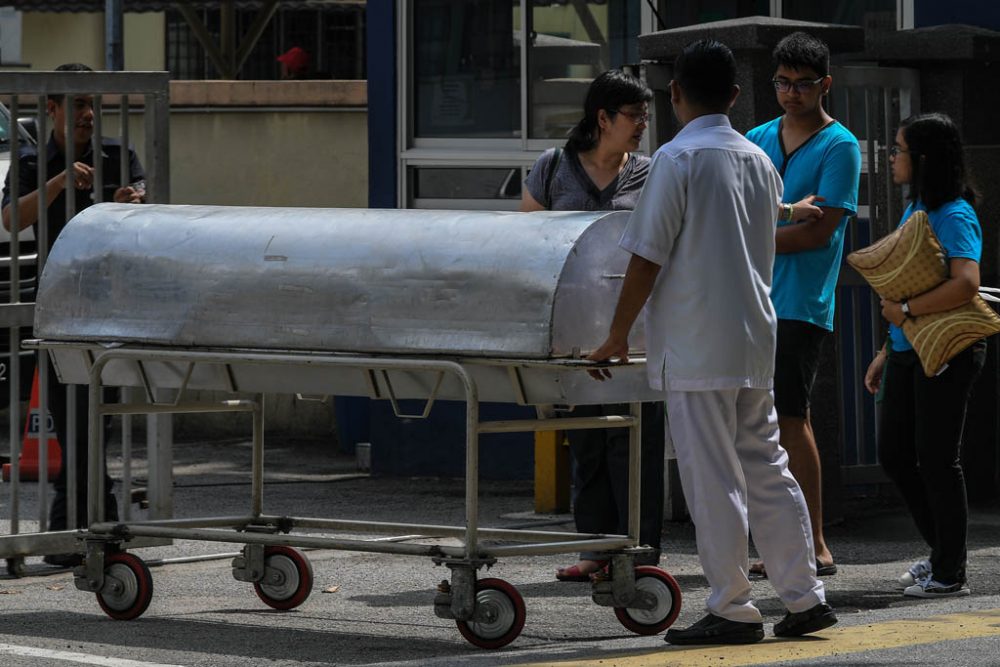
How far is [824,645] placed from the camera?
6371mm

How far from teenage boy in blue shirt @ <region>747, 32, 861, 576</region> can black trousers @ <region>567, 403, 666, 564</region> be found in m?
0.48

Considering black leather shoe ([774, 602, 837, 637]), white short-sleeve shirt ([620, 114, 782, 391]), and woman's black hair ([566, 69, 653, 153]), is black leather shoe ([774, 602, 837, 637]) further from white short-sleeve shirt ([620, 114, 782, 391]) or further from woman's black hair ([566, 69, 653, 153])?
woman's black hair ([566, 69, 653, 153])

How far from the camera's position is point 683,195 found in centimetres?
631

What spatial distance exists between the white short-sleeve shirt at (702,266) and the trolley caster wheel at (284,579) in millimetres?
1742

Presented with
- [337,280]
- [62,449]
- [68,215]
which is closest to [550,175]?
[337,280]

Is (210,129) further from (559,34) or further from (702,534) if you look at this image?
(702,534)

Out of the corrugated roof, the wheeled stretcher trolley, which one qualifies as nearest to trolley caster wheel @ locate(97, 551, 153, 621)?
the wheeled stretcher trolley

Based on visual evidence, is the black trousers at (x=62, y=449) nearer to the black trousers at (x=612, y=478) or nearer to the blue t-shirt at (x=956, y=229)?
the black trousers at (x=612, y=478)

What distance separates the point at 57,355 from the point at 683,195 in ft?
7.63

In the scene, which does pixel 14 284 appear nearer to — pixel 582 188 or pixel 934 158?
pixel 582 188

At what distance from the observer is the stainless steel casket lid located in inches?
254

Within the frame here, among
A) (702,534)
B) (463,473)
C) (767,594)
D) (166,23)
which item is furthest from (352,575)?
(166,23)

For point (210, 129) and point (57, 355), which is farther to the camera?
point (210, 129)

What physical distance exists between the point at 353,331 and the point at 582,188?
1311mm
